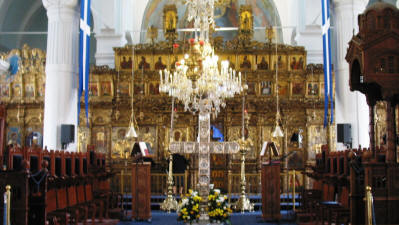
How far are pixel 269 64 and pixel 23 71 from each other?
8.95m

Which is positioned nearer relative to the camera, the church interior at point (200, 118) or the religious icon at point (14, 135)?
the church interior at point (200, 118)

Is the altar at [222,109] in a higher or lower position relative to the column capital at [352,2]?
lower

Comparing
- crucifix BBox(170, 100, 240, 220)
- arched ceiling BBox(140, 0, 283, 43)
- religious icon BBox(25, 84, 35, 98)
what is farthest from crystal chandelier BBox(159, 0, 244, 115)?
arched ceiling BBox(140, 0, 283, 43)

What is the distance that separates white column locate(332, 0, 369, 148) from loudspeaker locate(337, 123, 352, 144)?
0.56 ft

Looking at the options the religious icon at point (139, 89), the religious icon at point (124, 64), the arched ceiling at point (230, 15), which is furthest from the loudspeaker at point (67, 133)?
the arched ceiling at point (230, 15)

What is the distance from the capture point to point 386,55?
21.0 feet

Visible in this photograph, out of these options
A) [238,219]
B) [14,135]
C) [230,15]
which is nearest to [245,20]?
[230,15]

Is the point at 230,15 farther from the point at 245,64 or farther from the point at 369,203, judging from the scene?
the point at 369,203

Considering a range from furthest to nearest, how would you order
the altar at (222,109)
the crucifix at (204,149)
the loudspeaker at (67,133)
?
the altar at (222,109)
the loudspeaker at (67,133)
the crucifix at (204,149)

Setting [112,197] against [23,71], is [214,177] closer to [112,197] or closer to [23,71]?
[112,197]

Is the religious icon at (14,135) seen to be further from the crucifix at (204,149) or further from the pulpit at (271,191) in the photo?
the pulpit at (271,191)

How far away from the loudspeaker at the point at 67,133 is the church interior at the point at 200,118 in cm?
4

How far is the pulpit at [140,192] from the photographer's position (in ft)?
33.1

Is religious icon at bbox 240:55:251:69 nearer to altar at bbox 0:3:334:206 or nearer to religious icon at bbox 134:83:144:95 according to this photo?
altar at bbox 0:3:334:206
